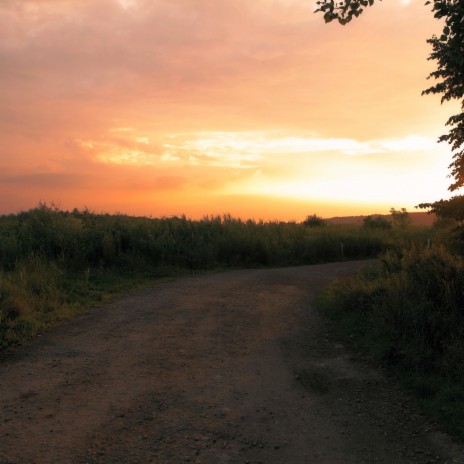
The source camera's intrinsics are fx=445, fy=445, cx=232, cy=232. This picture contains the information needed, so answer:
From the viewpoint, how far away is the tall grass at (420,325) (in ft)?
18.7

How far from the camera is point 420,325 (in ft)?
23.3

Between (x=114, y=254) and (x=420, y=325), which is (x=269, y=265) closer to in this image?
(x=114, y=254)

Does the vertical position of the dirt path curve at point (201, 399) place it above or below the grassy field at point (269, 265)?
below

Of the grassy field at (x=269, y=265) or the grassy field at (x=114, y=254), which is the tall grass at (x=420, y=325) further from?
the grassy field at (x=114, y=254)

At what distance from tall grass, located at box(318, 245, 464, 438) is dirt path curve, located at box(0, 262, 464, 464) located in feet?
1.24

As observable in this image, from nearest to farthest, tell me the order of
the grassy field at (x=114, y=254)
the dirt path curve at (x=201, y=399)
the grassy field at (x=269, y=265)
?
the dirt path curve at (x=201, y=399), the grassy field at (x=269, y=265), the grassy field at (x=114, y=254)

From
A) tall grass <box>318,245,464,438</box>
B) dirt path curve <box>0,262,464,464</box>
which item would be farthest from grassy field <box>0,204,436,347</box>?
tall grass <box>318,245,464,438</box>

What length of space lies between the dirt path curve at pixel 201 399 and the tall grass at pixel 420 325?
38 cm

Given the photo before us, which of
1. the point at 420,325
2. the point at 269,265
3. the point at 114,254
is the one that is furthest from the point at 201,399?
the point at 269,265

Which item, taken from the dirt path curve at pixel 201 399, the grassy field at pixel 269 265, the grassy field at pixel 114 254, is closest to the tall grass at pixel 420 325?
the grassy field at pixel 269 265

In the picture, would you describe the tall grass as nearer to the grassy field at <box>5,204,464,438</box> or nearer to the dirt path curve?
the grassy field at <box>5,204,464,438</box>

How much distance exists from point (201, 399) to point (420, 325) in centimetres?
379

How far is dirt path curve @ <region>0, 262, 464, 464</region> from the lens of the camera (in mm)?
4438

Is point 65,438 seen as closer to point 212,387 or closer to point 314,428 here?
point 212,387
